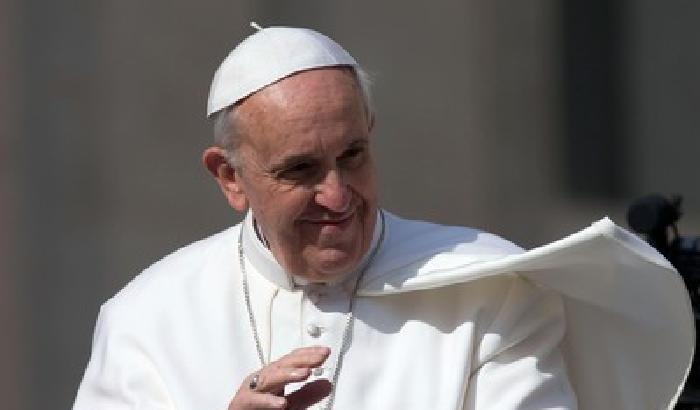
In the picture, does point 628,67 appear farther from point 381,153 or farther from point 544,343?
point 544,343

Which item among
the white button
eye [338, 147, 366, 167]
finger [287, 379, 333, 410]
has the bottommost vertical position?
the white button

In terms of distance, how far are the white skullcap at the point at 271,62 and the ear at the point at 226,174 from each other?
0.09m

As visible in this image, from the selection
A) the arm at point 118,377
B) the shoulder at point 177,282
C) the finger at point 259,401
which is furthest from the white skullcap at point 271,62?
the finger at point 259,401

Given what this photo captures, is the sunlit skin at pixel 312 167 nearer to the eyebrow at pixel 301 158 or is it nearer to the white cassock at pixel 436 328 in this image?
the eyebrow at pixel 301 158

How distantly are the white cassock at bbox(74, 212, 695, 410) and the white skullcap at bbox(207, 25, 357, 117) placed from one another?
14.7 inches

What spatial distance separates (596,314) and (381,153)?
157 inches

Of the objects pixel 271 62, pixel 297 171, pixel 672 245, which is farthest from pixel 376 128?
pixel 297 171

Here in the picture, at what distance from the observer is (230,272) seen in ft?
16.2

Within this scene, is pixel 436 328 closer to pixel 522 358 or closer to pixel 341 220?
pixel 522 358

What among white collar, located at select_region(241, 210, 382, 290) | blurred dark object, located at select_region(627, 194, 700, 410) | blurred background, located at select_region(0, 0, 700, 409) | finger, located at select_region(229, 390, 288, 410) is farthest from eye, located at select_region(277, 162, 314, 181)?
blurred background, located at select_region(0, 0, 700, 409)

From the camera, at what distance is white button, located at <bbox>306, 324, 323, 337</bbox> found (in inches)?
188

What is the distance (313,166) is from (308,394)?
0.47 metres

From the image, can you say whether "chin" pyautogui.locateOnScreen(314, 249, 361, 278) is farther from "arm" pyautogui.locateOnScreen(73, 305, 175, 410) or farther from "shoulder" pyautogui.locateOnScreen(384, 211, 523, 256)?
"arm" pyautogui.locateOnScreen(73, 305, 175, 410)

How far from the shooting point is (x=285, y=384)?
4.23 metres
